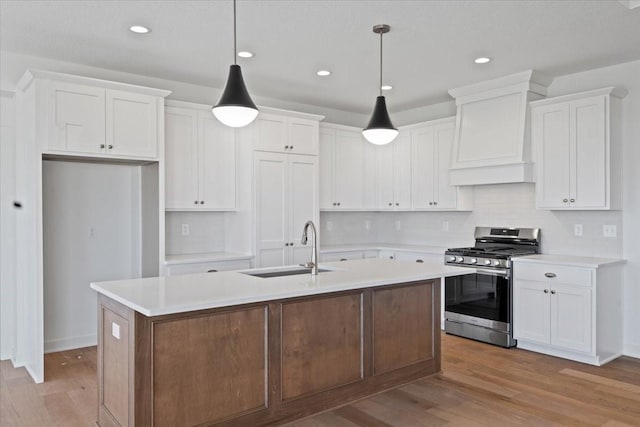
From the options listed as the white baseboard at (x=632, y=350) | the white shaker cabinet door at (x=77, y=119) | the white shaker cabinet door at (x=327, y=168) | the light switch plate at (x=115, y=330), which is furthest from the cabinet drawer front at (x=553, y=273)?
the white shaker cabinet door at (x=77, y=119)

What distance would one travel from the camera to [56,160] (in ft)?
14.6

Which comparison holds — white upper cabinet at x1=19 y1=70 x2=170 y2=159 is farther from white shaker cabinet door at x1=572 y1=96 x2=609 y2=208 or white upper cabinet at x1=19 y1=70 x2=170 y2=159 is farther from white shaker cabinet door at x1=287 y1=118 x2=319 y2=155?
white shaker cabinet door at x1=572 y1=96 x2=609 y2=208

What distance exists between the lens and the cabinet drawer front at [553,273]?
4094mm

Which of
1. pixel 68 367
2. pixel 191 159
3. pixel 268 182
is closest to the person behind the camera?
pixel 68 367

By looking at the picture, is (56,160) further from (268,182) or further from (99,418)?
(99,418)

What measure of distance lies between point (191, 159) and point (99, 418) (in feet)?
8.37

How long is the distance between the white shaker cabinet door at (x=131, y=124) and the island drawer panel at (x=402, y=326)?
245 centimetres

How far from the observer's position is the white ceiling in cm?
319

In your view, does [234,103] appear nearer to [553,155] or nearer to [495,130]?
[495,130]

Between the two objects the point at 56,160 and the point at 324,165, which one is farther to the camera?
the point at 324,165

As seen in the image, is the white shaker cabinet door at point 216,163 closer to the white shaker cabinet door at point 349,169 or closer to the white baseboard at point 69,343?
the white shaker cabinet door at point 349,169

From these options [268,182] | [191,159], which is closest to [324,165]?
[268,182]

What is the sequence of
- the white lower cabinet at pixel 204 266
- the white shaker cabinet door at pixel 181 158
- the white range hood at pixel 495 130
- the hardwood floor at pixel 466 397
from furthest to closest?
the white range hood at pixel 495 130, the white shaker cabinet door at pixel 181 158, the white lower cabinet at pixel 204 266, the hardwood floor at pixel 466 397

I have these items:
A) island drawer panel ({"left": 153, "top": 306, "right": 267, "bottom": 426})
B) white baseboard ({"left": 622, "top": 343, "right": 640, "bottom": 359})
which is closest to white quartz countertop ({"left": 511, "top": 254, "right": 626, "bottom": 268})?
white baseboard ({"left": 622, "top": 343, "right": 640, "bottom": 359})
